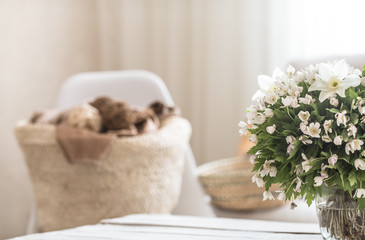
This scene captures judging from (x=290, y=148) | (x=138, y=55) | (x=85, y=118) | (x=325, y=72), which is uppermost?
(x=325, y=72)

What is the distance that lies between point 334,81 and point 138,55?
2569 millimetres

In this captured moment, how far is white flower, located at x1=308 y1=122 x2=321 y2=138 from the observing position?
0.81m

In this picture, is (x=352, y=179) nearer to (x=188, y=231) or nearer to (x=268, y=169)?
(x=268, y=169)

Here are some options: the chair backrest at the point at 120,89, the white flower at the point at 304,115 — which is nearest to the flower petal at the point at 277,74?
the white flower at the point at 304,115

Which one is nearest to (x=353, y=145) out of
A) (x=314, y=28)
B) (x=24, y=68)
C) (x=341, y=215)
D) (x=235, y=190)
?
(x=341, y=215)

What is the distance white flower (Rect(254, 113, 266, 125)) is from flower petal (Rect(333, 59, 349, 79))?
4.8 inches

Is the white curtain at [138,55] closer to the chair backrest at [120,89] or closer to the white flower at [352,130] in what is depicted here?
the chair backrest at [120,89]

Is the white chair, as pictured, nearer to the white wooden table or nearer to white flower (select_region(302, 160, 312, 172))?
the white wooden table

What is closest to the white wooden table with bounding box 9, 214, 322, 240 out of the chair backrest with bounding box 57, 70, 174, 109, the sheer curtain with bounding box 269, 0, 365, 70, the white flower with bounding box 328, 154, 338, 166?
the white flower with bounding box 328, 154, 338, 166

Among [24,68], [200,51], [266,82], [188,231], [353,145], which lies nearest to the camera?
[353,145]

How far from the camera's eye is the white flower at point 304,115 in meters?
0.82

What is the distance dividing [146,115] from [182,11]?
51.0 inches

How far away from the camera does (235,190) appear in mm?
1923

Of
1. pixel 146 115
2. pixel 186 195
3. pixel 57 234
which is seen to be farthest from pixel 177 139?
pixel 57 234
